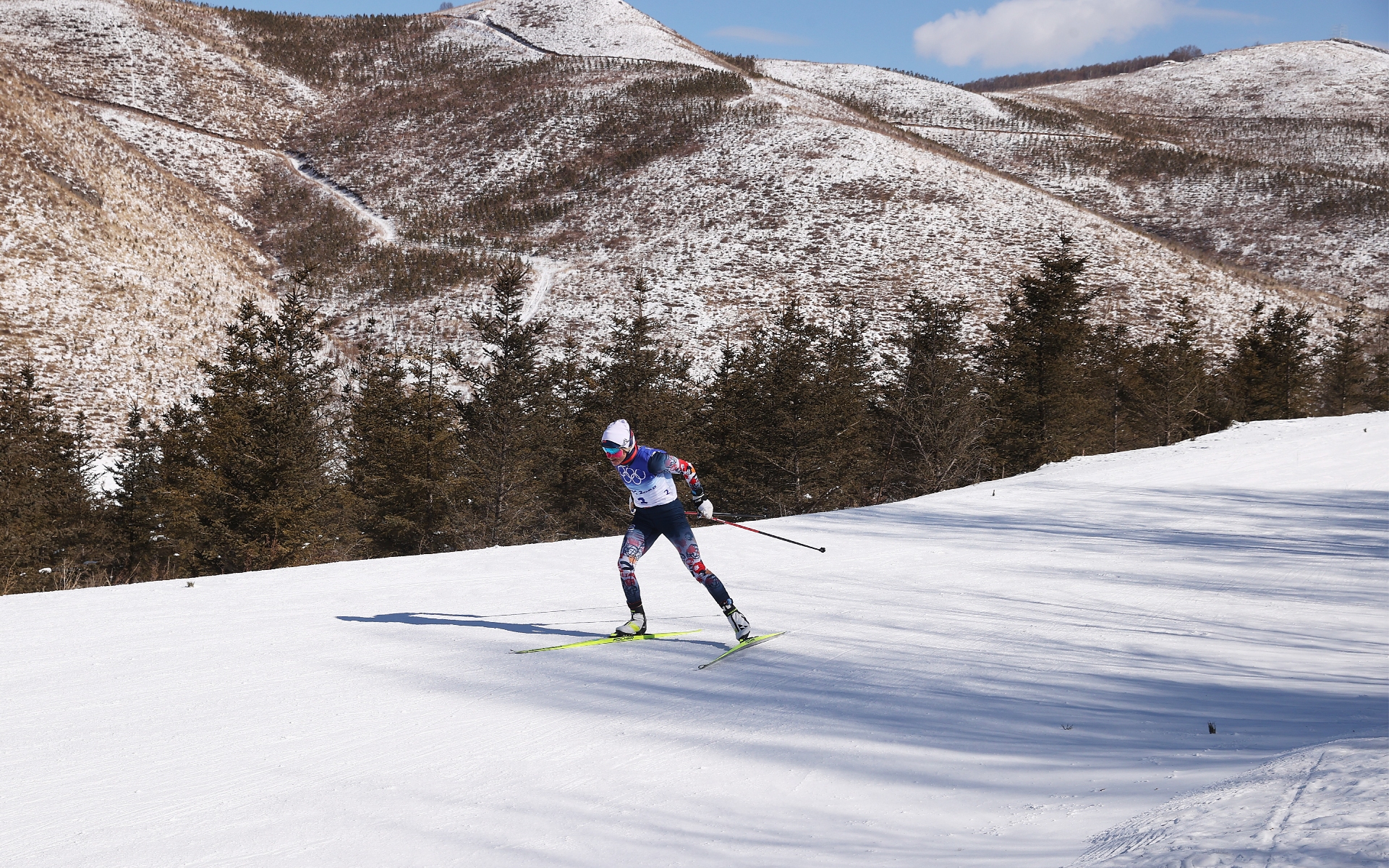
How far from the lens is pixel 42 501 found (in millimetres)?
22594

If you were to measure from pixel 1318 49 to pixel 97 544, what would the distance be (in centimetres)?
17048

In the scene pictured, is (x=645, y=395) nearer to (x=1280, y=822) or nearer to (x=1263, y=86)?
(x=1280, y=822)

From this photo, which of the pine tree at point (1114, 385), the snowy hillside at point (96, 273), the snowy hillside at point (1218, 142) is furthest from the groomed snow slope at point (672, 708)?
the snowy hillside at point (1218, 142)

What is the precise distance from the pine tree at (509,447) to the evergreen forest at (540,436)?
0.10 m

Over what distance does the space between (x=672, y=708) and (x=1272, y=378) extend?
39.4 m

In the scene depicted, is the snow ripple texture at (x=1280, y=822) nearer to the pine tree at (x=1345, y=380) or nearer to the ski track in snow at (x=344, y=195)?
the pine tree at (x=1345, y=380)

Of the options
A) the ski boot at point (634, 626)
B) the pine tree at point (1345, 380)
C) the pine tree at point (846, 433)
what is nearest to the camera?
the ski boot at point (634, 626)

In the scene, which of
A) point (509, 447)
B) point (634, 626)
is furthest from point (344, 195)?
point (634, 626)

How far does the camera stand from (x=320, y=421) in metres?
34.8

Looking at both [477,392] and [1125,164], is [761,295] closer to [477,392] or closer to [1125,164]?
[477,392]

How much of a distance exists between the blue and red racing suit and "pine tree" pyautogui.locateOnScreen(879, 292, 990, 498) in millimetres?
20003

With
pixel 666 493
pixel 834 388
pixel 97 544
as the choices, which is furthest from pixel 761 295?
pixel 666 493

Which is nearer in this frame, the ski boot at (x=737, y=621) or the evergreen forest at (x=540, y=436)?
the ski boot at (x=737, y=621)

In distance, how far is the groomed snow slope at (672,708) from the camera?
159 inches
